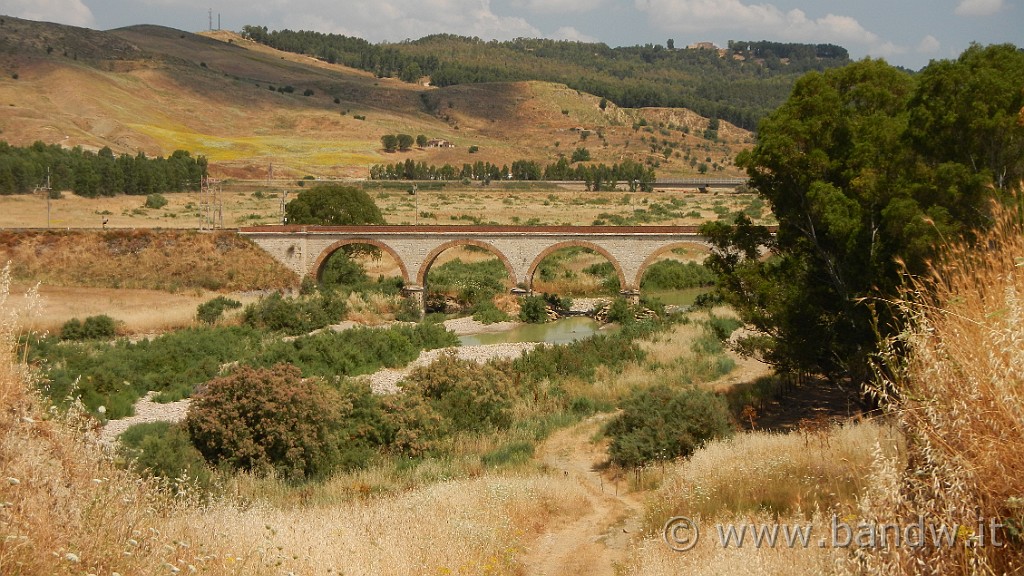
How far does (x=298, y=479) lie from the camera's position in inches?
492

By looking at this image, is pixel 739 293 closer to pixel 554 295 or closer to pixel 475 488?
pixel 475 488

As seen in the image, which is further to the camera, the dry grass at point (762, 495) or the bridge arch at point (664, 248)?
the bridge arch at point (664, 248)

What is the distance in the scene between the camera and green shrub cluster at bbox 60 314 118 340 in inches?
988

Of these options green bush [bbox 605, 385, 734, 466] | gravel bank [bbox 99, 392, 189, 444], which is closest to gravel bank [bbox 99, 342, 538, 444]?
gravel bank [bbox 99, 392, 189, 444]

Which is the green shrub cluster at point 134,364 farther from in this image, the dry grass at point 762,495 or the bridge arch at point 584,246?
the bridge arch at point 584,246

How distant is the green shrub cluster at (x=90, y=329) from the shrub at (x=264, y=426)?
44.3 ft

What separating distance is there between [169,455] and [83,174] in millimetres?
50099

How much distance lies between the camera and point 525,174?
279 ft

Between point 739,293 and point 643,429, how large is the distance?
3617 mm

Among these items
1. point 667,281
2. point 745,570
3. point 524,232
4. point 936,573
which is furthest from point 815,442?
point 667,281

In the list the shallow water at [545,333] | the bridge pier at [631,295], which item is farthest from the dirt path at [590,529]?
the bridge pier at [631,295]

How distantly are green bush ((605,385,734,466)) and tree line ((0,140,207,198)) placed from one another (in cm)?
4677

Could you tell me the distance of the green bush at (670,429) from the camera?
12.8 meters

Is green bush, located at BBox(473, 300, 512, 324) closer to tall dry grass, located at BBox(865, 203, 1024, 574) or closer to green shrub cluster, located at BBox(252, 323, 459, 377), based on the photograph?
green shrub cluster, located at BBox(252, 323, 459, 377)
